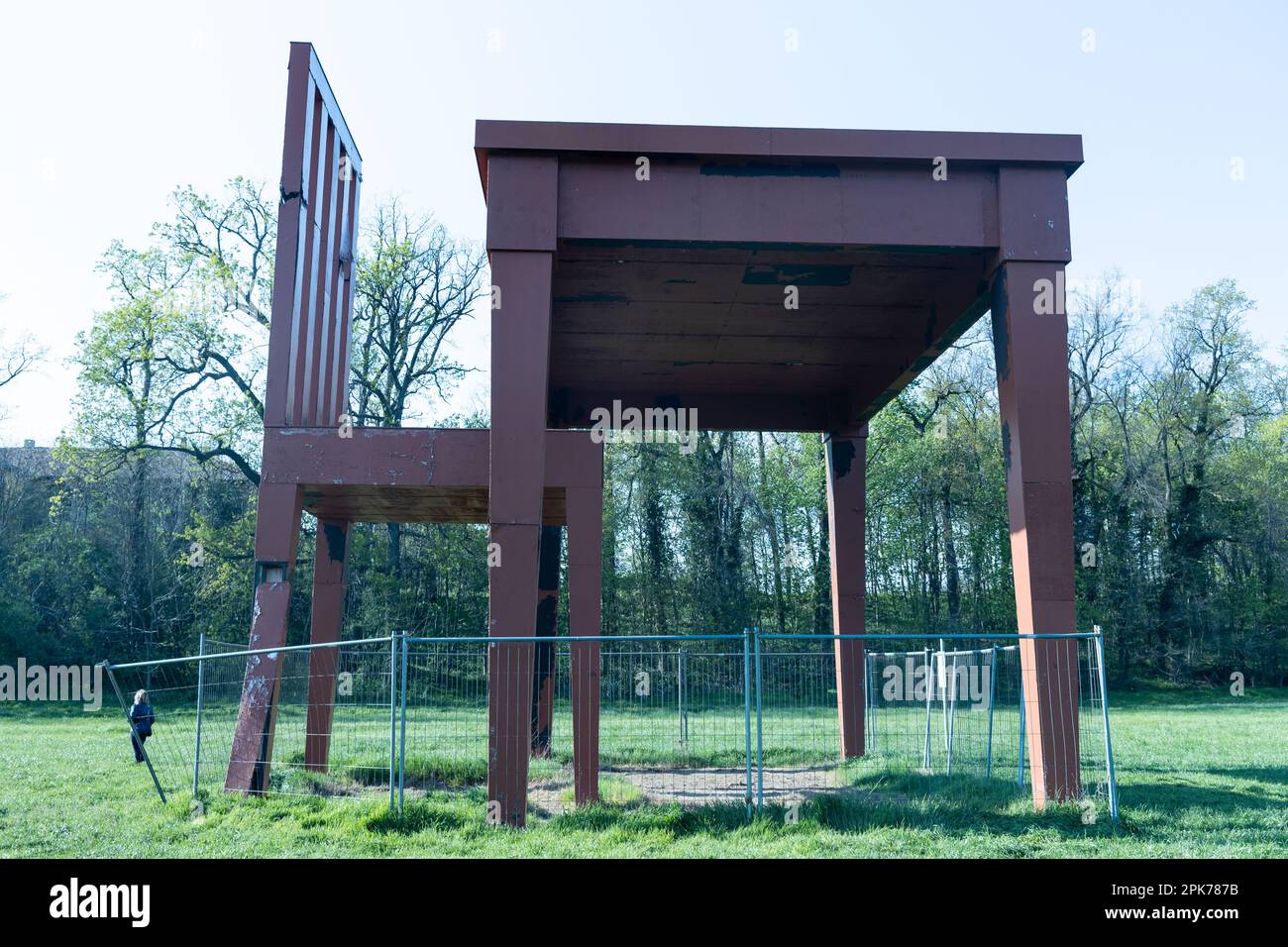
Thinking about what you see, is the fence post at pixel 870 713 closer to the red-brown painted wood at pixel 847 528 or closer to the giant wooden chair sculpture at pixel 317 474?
the red-brown painted wood at pixel 847 528

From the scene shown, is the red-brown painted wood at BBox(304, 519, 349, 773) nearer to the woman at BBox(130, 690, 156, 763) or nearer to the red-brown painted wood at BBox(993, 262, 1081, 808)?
the woman at BBox(130, 690, 156, 763)

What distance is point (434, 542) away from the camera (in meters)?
39.8

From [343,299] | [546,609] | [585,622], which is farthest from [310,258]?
[546,609]

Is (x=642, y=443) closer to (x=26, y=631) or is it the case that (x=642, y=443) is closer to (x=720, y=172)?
(x=26, y=631)

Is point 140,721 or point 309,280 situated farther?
point 140,721

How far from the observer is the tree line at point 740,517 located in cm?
3775

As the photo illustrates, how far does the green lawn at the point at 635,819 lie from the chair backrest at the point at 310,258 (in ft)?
15.9

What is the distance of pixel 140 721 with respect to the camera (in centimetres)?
1620

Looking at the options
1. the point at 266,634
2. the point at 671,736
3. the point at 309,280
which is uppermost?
the point at 309,280

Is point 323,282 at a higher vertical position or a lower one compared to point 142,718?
higher

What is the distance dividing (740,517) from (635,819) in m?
33.2

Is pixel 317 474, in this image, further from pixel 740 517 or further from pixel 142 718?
pixel 740 517

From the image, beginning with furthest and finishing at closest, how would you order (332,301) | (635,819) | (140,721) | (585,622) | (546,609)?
(546,609) → (332,301) → (140,721) → (585,622) → (635,819)

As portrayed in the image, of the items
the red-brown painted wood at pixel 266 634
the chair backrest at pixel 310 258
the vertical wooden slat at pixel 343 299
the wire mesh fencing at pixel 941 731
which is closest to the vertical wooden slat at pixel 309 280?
the chair backrest at pixel 310 258
